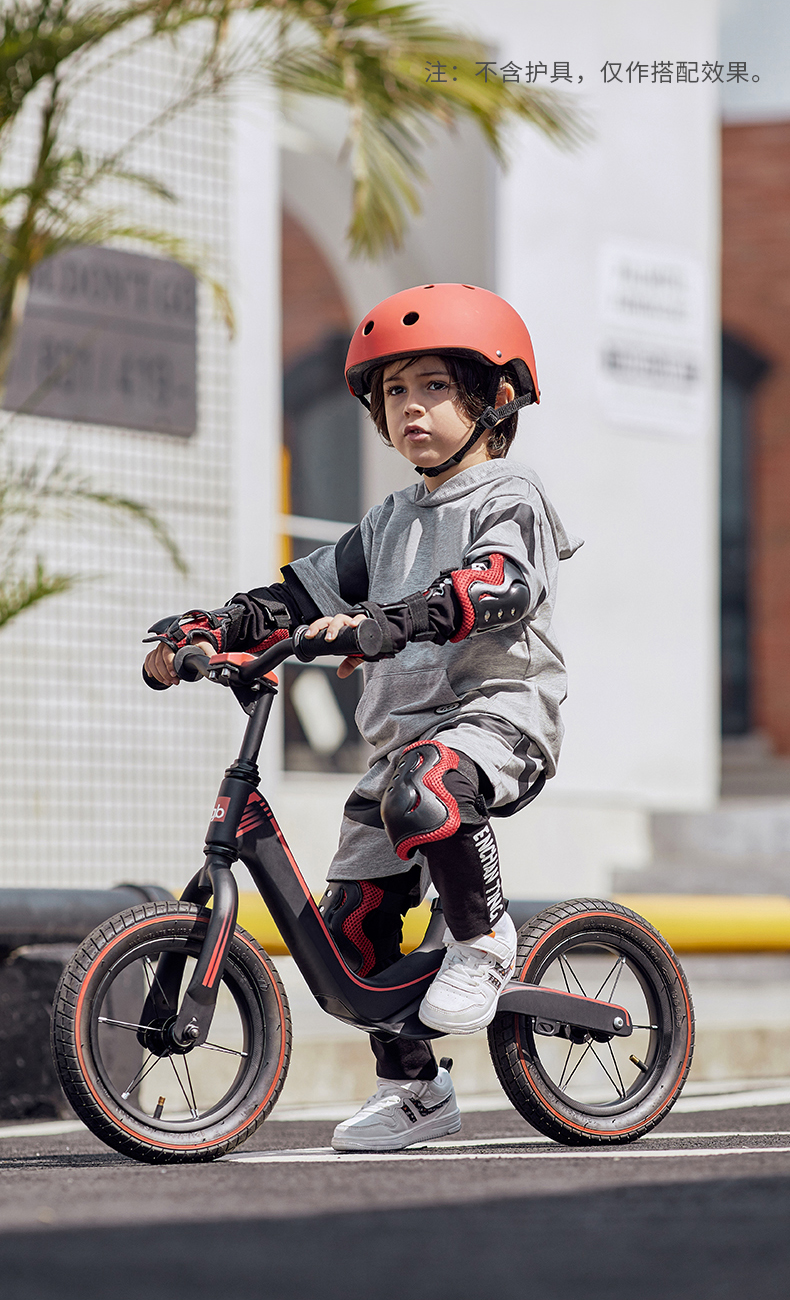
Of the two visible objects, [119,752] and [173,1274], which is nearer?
[173,1274]

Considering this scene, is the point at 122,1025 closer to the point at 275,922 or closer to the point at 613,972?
the point at 275,922

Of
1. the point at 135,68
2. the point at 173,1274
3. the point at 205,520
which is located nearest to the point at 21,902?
the point at 173,1274

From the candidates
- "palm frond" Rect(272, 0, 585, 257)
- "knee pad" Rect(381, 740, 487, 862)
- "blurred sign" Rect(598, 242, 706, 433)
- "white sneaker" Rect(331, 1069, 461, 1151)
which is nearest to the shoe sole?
"white sneaker" Rect(331, 1069, 461, 1151)

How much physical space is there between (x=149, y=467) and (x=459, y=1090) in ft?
13.2

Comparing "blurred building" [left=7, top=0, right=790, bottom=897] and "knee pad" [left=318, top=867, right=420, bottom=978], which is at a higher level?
"blurred building" [left=7, top=0, right=790, bottom=897]

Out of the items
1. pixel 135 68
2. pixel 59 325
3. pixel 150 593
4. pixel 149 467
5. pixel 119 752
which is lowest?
pixel 119 752


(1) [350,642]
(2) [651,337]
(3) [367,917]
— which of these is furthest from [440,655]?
(2) [651,337]

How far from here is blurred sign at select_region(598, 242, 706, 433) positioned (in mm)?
11352

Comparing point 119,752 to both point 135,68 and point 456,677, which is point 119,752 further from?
point 456,677

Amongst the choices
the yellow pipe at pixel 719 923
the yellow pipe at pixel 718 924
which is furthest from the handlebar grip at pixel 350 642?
the yellow pipe at pixel 718 924

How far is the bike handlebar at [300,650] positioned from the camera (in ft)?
11.2

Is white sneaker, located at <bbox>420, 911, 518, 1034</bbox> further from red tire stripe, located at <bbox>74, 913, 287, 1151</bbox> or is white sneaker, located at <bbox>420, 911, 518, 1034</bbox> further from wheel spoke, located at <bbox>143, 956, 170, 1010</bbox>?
wheel spoke, located at <bbox>143, 956, 170, 1010</bbox>

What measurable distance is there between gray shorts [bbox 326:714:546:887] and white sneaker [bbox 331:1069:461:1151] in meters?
0.40

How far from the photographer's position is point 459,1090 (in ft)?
19.8
